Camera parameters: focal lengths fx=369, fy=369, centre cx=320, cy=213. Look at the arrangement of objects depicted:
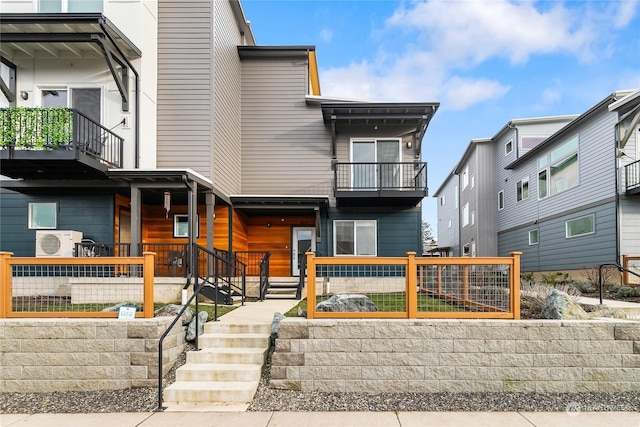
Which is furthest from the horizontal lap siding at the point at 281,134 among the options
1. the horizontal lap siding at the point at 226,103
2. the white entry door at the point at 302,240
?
the white entry door at the point at 302,240

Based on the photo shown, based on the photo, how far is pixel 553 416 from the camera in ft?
14.4

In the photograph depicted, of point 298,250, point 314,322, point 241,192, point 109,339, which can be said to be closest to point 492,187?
point 298,250

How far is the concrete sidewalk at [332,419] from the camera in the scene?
4.18 metres

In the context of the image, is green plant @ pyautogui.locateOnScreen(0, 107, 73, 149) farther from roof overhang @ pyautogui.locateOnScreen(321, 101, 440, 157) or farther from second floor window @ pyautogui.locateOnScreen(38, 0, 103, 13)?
roof overhang @ pyautogui.locateOnScreen(321, 101, 440, 157)

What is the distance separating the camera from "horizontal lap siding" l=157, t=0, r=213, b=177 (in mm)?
10273

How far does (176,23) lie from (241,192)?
17.5 feet

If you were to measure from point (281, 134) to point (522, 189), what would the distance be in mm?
12054

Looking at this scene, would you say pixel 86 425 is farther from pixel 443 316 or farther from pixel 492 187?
pixel 492 187

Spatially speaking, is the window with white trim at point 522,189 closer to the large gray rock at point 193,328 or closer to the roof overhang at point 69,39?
the large gray rock at point 193,328

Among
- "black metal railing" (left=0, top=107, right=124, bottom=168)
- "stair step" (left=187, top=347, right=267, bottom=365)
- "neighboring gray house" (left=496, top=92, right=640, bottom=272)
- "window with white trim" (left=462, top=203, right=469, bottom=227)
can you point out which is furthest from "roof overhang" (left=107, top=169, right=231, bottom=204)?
"window with white trim" (left=462, top=203, right=469, bottom=227)

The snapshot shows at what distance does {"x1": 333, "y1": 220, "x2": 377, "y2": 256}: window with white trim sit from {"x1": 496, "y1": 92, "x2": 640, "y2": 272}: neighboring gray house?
725 cm

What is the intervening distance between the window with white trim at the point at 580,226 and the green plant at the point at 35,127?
50.7 feet

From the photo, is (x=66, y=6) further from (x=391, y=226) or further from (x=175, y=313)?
(x=391, y=226)

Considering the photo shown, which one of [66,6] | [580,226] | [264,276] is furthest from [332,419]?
[580,226]
